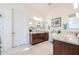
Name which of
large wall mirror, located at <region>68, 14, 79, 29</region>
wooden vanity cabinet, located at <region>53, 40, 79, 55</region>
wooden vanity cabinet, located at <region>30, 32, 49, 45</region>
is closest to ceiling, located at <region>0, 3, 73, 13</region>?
large wall mirror, located at <region>68, 14, 79, 29</region>

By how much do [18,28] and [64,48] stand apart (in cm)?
133

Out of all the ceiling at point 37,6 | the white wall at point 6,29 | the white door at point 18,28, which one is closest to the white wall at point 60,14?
the ceiling at point 37,6

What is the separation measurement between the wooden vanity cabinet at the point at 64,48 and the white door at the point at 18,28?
91 cm

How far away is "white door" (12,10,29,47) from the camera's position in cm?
238

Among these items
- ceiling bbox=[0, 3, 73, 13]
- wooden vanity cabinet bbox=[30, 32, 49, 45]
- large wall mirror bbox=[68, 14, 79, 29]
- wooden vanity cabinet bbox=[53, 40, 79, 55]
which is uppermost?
ceiling bbox=[0, 3, 73, 13]

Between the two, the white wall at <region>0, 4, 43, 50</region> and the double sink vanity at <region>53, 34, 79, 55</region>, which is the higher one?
the white wall at <region>0, 4, 43, 50</region>

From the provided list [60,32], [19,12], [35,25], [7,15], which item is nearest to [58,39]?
[60,32]

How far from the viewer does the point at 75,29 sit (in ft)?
6.26

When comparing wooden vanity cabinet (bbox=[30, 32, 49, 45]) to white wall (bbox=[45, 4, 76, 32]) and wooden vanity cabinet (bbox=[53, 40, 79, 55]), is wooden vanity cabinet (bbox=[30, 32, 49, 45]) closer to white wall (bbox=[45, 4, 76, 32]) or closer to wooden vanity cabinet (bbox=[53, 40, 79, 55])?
wooden vanity cabinet (bbox=[53, 40, 79, 55])

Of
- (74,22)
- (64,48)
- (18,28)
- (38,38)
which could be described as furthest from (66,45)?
(18,28)

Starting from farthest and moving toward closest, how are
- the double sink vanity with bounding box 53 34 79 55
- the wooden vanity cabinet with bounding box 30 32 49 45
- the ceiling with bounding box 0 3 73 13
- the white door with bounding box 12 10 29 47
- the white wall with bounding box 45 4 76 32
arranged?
the wooden vanity cabinet with bounding box 30 32 49 45 → the white door with bounding box 12 10 29 47 → the white wall with bounding box 45 4 76 32 → the double sink vanity with bounding box 53 34 79 55 → the ceiling with bounding box 0 3 73 13

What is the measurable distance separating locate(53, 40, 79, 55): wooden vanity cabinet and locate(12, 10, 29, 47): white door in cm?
91

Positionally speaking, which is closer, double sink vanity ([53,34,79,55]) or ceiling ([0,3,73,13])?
ceiling ([0,3,73,13])

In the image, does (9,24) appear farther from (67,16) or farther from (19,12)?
(67,16)
